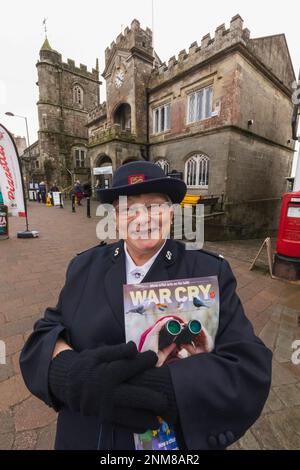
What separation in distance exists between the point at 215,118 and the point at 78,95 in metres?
23.9

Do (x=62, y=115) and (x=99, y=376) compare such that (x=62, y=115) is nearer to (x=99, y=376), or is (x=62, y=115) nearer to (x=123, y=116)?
(x=123, y=116)

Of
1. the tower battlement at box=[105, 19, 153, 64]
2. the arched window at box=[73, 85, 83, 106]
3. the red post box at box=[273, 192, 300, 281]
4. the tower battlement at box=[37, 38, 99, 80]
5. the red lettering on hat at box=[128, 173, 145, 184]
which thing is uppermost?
the tower battlement at box=[37, 38, 99, 80]

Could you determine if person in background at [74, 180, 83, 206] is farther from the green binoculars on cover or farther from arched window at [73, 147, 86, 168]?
the green binoculars on cover

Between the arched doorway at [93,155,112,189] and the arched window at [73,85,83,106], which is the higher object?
the arched window at [73,85,83,106]

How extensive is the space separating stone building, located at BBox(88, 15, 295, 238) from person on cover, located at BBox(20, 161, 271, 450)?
730 centimetres

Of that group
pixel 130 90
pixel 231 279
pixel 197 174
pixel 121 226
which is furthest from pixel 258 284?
pixel 130 90

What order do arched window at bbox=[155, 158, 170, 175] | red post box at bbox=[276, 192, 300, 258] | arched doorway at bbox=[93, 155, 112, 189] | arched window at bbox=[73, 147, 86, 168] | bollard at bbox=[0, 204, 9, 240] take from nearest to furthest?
red post box at bbox=[276, 192, 300, 258]
bollard at bbox=[0, 204, 9, 240]
arched window at bbox=[155, 158, 170, 175]
arched doorway at bbox=[93, 155, 112, 189]
arched window at bbox=[73, 147, 86, 168]

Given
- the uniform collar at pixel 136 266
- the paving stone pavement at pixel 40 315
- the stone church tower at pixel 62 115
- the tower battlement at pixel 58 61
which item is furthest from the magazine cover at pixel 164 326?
the tower battlement at pixel 58 61

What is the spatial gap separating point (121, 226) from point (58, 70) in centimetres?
3156

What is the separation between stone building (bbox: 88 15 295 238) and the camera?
9844 mm

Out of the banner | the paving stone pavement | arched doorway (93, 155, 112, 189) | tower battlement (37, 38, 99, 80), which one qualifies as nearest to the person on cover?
the paving stone pavement

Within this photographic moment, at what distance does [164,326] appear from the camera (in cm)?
98

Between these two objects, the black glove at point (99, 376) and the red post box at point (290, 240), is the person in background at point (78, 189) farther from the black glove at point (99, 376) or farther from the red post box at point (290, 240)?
the black glove at point (99, 376)

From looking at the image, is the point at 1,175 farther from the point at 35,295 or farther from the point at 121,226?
the point at 121,226
